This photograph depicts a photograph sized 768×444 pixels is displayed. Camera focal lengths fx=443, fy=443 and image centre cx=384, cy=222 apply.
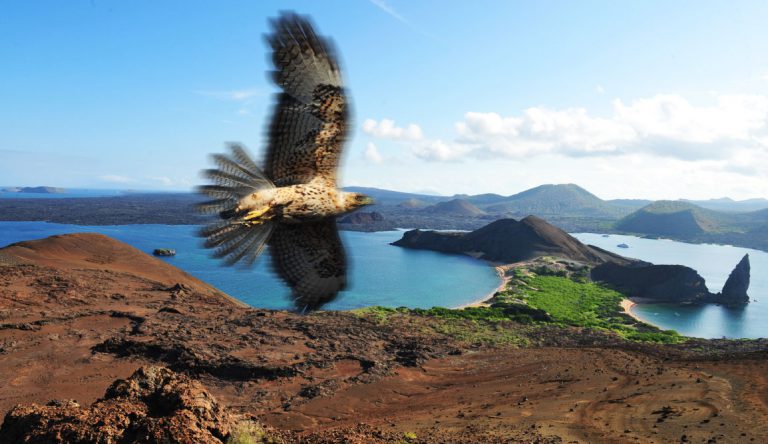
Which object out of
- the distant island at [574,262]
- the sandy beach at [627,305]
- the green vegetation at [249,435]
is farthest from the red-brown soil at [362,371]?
the distant island at [574,262]

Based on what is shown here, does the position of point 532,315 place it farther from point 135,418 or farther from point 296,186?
point 296,186

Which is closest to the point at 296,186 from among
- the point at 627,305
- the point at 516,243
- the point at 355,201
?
the point at 355,201

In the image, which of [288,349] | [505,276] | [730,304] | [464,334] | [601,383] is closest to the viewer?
[601,383]

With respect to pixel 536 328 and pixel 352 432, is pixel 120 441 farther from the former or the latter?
pixel 536 328

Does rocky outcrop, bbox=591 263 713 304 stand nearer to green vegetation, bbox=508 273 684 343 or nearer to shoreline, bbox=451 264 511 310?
green vegetation, bbox=508 273 684 343

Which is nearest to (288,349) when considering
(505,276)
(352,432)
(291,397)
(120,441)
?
(291,397)

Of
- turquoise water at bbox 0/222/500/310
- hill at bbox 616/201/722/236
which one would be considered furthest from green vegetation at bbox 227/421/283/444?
hill at bbox 616/201/722/236
